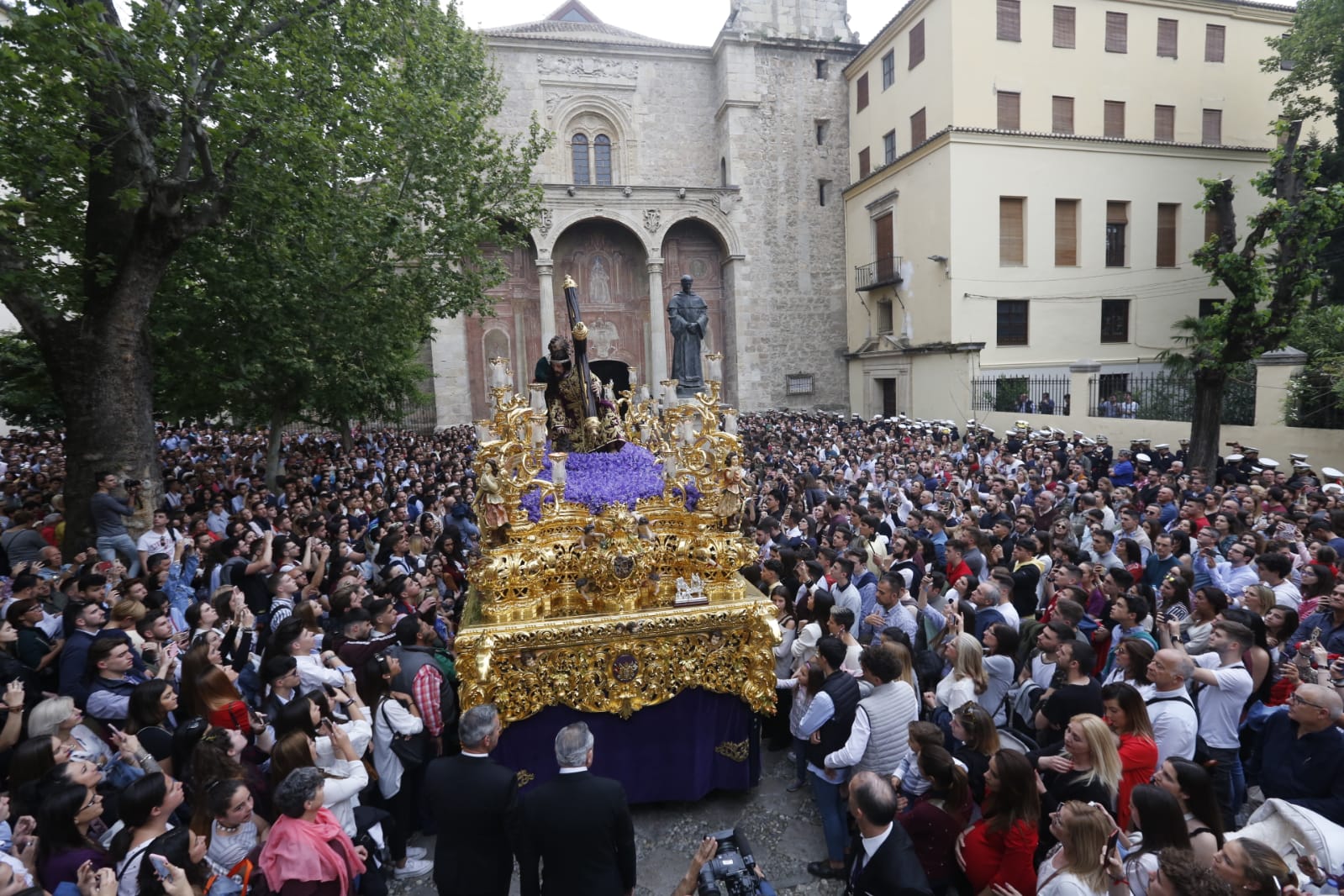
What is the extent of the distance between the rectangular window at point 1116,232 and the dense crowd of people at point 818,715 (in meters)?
17.8

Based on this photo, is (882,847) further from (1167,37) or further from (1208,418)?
(1167,37)

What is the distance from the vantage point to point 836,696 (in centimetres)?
442

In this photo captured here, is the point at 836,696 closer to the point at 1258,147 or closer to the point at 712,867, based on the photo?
the point at 712,867

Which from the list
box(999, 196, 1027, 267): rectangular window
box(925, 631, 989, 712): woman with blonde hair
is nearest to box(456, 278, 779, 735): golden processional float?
box(925, 631, 989, 712): woman with blonde hair

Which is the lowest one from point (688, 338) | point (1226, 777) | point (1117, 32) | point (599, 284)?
point (1226, 777)

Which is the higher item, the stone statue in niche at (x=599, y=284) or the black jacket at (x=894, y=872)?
the stone statue in niche at (x=599, y=284)

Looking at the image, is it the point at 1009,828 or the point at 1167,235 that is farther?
the point at 1167,235

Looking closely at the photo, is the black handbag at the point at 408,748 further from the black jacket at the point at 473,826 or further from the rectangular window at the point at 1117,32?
the rectangular window at the point at 1117,32

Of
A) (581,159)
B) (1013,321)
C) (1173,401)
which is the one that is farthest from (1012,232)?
(581,159)

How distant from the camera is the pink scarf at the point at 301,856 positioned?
9.89 feet

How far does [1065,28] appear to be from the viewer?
22188mm

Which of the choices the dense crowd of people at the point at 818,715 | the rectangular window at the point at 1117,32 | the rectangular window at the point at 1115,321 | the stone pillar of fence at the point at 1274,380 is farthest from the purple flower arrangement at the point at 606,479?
the rectangular window at the point at 1117,32

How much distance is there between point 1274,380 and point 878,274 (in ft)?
47.1

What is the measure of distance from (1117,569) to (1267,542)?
2.18 metres
